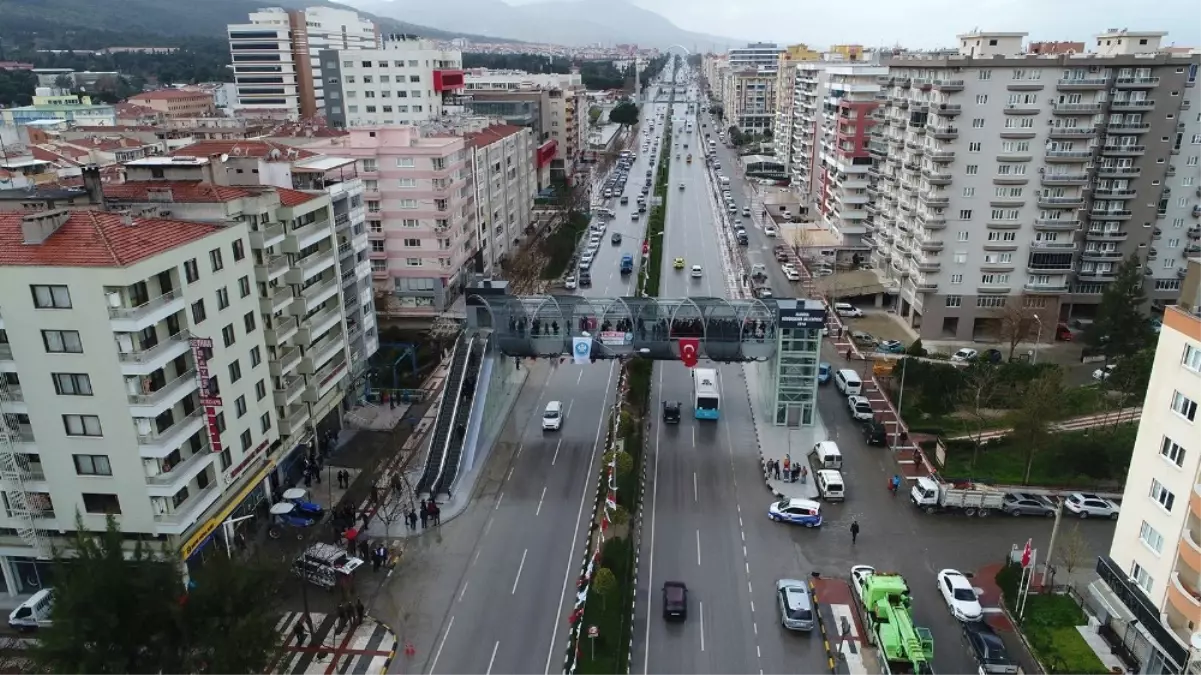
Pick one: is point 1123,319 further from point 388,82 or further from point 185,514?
point 388,82

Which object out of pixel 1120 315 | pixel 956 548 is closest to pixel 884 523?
pixel 956 548

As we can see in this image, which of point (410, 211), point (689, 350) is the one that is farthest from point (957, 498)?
point (410, 211)

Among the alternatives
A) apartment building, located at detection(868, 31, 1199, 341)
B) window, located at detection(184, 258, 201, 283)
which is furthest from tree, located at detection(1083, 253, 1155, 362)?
window, located at detection(184, 258, 201, 283)

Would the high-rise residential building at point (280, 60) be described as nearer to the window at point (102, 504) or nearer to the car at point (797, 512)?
the window at point (102, 504)

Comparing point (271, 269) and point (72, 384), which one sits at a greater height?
point (271, 269)

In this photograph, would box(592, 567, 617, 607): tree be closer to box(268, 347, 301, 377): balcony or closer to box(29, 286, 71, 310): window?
box(268, 347, 301, 377): balcony
